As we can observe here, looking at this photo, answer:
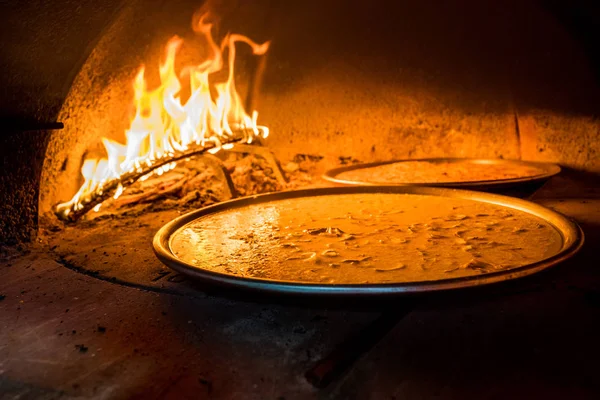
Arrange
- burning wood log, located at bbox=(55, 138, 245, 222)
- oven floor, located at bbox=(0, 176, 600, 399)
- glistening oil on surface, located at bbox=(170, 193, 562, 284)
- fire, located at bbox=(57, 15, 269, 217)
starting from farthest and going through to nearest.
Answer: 1. fire, located at bbox=(57, 15, 269, 217)
2. burning wood log, located at bbox=(55, 138, 245, 222)
3. glistening oil on surface, located at bbox=(170, 193, 562, 284)
4. oven floor, located at bbox=(0, 176, 600, 399)

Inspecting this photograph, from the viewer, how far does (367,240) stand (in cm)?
233

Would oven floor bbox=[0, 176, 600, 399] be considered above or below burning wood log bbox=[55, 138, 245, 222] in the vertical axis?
below

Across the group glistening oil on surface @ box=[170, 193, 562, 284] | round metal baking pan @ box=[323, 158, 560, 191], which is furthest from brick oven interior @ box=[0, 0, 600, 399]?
round metal baking pan @ box=[323, 158, 560, 191]

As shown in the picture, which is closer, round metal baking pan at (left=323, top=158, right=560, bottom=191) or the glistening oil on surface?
the glistening oil on surface

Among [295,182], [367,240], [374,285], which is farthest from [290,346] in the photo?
[295,182]

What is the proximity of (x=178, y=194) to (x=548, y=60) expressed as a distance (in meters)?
2.96

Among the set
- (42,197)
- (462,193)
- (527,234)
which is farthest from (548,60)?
(42,197)

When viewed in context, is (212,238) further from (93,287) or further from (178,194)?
(178,194)

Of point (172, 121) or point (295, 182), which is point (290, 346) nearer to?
point (172, 121)

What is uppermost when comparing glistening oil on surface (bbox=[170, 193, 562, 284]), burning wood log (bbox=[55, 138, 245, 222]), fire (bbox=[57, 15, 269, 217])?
fire (bbox=[57, 15, 269, 217])

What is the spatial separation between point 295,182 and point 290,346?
10.8ft

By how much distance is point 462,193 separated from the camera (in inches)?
118

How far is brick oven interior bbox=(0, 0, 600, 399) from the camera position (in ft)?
5.17

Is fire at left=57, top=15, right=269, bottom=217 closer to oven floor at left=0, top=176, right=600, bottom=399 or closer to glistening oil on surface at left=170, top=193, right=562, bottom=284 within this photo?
glistening oil on surface at left=170, top=193, right=562, bottom=284
